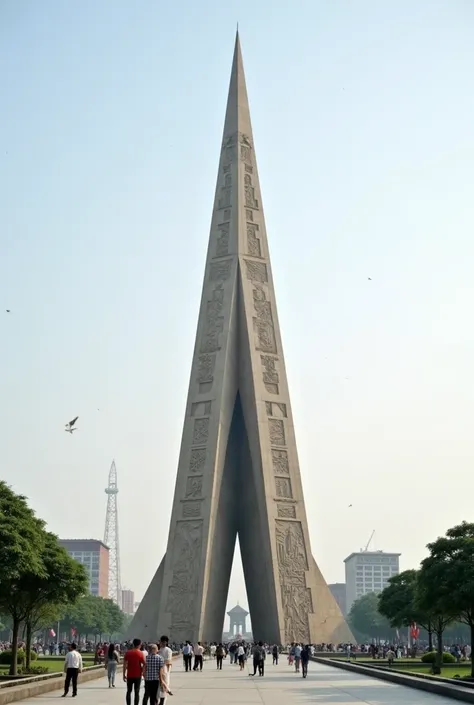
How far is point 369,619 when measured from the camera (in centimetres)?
9975

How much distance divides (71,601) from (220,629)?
19.2m

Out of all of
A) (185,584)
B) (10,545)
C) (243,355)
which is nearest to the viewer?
(10,545)

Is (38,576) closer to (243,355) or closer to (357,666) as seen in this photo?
(357,666)

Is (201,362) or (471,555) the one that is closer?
(471,555)

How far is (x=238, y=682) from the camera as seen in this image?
22.1 metres

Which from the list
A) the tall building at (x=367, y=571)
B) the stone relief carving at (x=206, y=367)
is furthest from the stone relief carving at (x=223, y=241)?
the tall building at (x=367, y=571)

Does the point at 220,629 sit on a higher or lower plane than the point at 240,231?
lower

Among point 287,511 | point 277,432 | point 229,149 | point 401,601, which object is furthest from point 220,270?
point 401,601

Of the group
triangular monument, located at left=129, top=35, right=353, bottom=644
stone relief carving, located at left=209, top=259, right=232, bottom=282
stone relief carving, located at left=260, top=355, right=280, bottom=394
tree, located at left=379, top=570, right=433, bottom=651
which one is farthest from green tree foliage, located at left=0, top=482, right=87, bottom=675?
stone relief carving, located at left=209, top=259, right=232, bottom=282

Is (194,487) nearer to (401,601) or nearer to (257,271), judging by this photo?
(401,601)

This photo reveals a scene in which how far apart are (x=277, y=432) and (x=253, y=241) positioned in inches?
385

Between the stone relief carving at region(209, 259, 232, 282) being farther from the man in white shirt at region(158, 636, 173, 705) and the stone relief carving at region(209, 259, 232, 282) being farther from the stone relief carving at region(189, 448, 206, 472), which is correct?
the man in white shirt at region(158, 636, 173, 705)

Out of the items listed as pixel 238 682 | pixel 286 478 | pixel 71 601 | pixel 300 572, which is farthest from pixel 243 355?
pixel 238 682

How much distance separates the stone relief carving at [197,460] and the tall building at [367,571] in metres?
142
